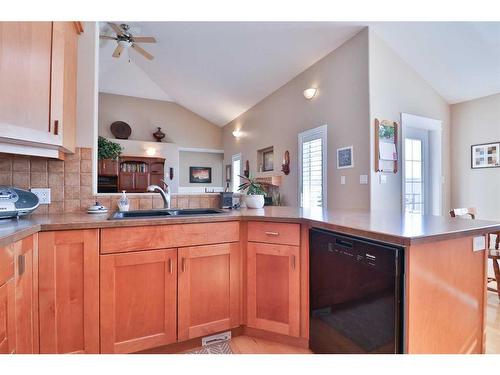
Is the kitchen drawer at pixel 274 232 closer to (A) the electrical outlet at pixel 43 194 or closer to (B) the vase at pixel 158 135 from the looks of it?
(A) the electrical outlet at pixel 43 194

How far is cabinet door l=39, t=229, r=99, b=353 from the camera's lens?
1.27 m

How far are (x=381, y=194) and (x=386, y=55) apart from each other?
5.36 feet

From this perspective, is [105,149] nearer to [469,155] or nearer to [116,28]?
[116,28]

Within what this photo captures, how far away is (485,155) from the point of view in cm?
353

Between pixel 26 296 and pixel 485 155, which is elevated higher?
pixel 485 155

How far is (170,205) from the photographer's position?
2049 mm

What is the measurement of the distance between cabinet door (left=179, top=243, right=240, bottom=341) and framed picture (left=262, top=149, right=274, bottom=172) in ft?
11.1

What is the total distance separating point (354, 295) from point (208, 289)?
865 millimetres

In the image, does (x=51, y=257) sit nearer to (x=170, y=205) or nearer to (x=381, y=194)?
(x=170, y=205)

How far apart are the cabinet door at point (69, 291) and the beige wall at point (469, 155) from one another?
4.57 metres

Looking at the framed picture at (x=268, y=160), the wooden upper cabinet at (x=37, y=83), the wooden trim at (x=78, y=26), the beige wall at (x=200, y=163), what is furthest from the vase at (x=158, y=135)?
the wooden upper cabinet at (x=37, y=83)

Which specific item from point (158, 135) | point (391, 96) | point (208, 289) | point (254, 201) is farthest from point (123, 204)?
point (158, 135)
